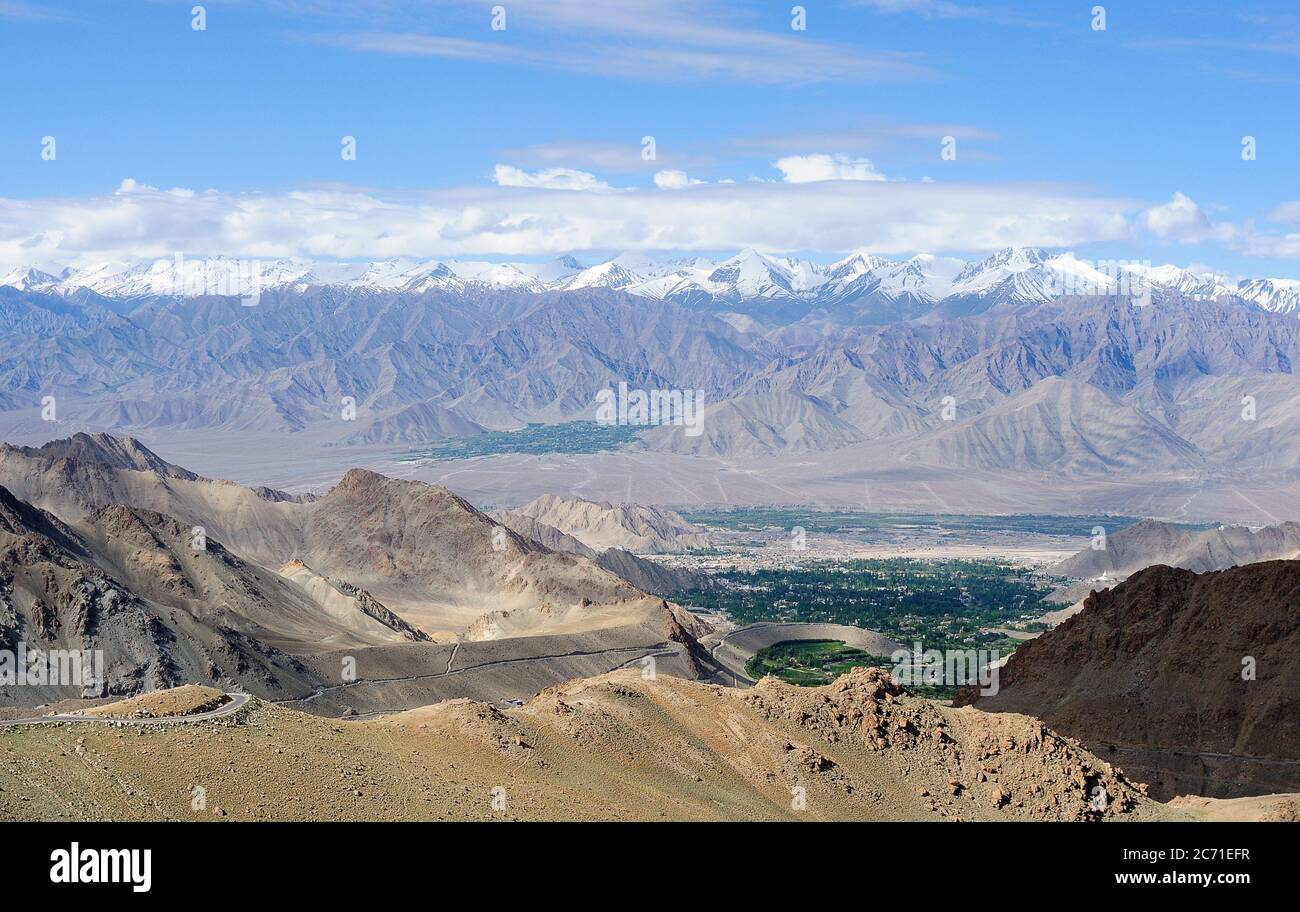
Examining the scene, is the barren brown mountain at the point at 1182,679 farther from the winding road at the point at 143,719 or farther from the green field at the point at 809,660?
the winding road at the point at 143,719

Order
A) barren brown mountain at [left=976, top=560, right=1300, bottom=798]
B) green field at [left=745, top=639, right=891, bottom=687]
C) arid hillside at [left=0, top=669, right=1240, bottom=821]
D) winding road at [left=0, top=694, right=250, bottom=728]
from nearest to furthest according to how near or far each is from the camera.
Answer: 1. arid hillside at [left=0, top=669, right=1240, bottom=821]
2. winding road at [left=0, top=694, right=250, bottom=728]
3. barren brown mountain at [left=976, top=560, right=1300, bottom=798]
4. green field at [left=745, top=639, right=891, bottom=687]

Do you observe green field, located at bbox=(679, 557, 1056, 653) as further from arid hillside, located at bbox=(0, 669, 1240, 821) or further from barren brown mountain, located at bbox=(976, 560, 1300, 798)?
arid hillside, located at bbox=(0, 669, 1240, 821)

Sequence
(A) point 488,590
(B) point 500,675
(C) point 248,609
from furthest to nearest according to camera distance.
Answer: (A) point 488,590 < (C) point 248,609 < (B) point 500,675

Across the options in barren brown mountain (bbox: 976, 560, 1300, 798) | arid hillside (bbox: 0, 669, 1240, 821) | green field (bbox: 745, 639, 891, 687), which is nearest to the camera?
arid hillside (bbox: 0, 669, 1240, 821)

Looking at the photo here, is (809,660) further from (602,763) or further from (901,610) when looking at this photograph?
(602,763)

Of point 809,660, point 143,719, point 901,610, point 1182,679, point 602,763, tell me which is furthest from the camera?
point 901,610

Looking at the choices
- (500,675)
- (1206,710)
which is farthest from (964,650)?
(1206,710)

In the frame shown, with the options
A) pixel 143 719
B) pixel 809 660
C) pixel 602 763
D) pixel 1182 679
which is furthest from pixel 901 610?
pixel 143 719

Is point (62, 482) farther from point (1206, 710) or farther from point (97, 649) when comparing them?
point (1206, 710)

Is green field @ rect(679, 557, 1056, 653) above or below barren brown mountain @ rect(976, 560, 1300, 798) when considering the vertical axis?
below

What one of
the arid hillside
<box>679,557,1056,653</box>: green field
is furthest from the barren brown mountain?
<box>679,557,1056,653</box>: green field
